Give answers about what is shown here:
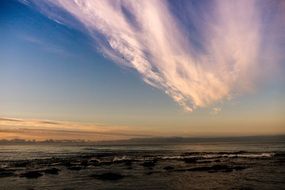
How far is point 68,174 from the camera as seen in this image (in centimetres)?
4306

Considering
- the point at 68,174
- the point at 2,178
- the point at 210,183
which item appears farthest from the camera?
the point at 68,174

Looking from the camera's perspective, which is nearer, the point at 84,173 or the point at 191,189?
the point at 191,189

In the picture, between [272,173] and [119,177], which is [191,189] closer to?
[119,177]

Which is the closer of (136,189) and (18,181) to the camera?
(136,189)

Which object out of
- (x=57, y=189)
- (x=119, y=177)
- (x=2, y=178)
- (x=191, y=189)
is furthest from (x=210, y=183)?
(x=2, y=178)

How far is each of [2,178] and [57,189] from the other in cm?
1057

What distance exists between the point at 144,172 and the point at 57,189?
1412 cm

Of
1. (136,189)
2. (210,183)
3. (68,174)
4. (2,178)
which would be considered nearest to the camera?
(136,189)

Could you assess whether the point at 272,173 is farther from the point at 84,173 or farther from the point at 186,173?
the point at 84,173

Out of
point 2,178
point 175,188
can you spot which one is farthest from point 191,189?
point 2,178

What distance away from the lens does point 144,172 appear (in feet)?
144

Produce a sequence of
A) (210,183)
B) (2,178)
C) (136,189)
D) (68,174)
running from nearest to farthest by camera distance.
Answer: (136,189), (210,183), (2,178), (68,174)

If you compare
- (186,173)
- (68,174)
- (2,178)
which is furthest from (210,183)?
(2,178)

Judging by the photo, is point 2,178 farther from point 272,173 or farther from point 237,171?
point 272,173
